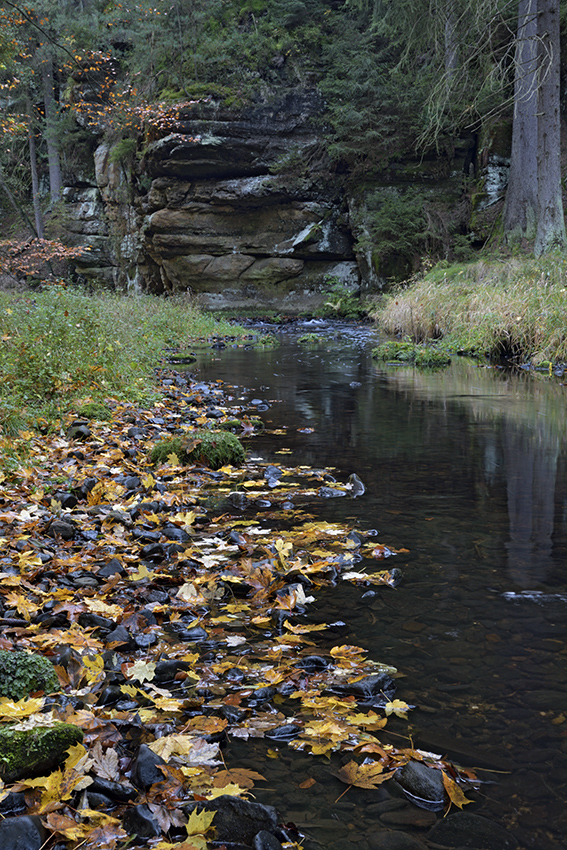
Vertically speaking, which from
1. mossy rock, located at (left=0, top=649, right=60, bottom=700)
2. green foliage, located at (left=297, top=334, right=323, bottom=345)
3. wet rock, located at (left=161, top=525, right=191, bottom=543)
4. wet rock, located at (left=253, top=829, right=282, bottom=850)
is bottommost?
green foliage, located at (left=297, top=334, right=323, bottom=345)

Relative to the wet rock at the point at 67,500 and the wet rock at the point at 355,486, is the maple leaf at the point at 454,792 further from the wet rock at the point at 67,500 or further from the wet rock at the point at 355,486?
the wet rock at the point at 67,500

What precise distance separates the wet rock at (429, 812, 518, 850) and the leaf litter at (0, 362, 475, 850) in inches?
2.7

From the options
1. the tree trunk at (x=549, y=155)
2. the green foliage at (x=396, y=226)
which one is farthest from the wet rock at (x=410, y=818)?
the green foliage at (x=396, y=226)

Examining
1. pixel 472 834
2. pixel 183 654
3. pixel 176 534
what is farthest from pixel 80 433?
pixel 472 834

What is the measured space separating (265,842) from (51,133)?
33.7 m

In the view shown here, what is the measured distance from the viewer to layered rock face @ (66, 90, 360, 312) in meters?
25.0

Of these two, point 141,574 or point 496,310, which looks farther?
point 496,310

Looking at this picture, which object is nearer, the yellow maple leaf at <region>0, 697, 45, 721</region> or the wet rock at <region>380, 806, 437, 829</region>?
the wet rock at <region>380, 806, 437, 829</region>

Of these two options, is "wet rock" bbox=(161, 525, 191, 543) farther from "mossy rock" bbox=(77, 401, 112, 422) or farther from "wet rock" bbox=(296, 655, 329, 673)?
"mossy rock" bbox=(77, 401, 112, 422)

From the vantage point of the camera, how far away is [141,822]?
1526mm

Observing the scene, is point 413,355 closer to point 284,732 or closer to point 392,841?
point 284,732

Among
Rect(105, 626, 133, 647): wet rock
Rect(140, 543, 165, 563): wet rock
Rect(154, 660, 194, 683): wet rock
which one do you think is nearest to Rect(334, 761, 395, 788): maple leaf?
Rect(154, 660, 194, 683): wet rock

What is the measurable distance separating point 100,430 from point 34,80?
105 feet

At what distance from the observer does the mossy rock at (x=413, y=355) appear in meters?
12.0
